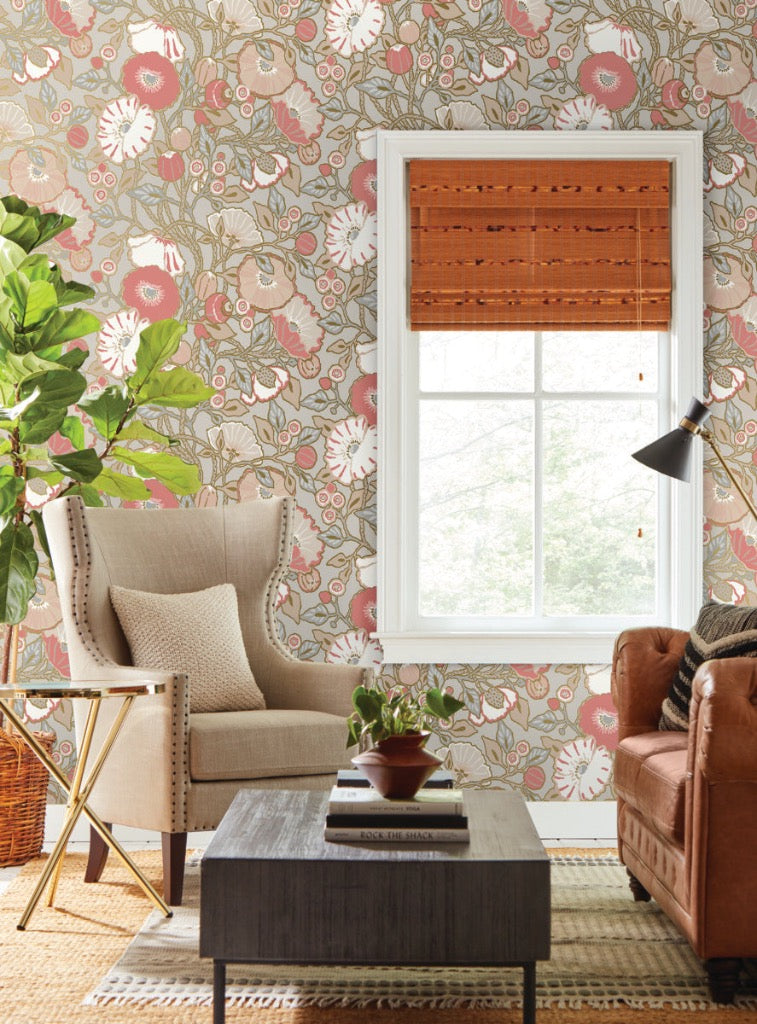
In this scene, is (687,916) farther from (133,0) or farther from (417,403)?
(133,0)

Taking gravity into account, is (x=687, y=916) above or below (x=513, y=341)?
below

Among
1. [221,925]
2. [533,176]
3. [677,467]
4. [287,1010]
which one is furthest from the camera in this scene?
[533,176]

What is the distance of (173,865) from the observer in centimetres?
311

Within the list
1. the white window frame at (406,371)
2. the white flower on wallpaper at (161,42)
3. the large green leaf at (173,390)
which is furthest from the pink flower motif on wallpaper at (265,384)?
the white flower on wallpaper at (161,42)

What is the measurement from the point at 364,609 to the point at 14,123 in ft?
7.24

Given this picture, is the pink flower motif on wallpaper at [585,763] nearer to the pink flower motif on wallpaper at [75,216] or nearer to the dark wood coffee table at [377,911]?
the dark wood coffee table at [377,911]

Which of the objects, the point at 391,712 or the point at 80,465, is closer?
the point at 391,712

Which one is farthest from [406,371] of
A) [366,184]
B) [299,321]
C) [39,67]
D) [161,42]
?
[39,67]

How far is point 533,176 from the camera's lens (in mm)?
4336

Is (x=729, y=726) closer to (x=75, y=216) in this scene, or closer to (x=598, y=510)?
(x=598, y=510)

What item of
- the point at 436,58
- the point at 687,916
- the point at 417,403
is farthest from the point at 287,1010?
the point at 436,58

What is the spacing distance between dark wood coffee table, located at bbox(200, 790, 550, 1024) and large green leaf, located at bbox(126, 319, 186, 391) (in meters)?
2.11

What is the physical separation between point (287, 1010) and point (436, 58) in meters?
3.35

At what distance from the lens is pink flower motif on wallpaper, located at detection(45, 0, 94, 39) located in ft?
14.3
